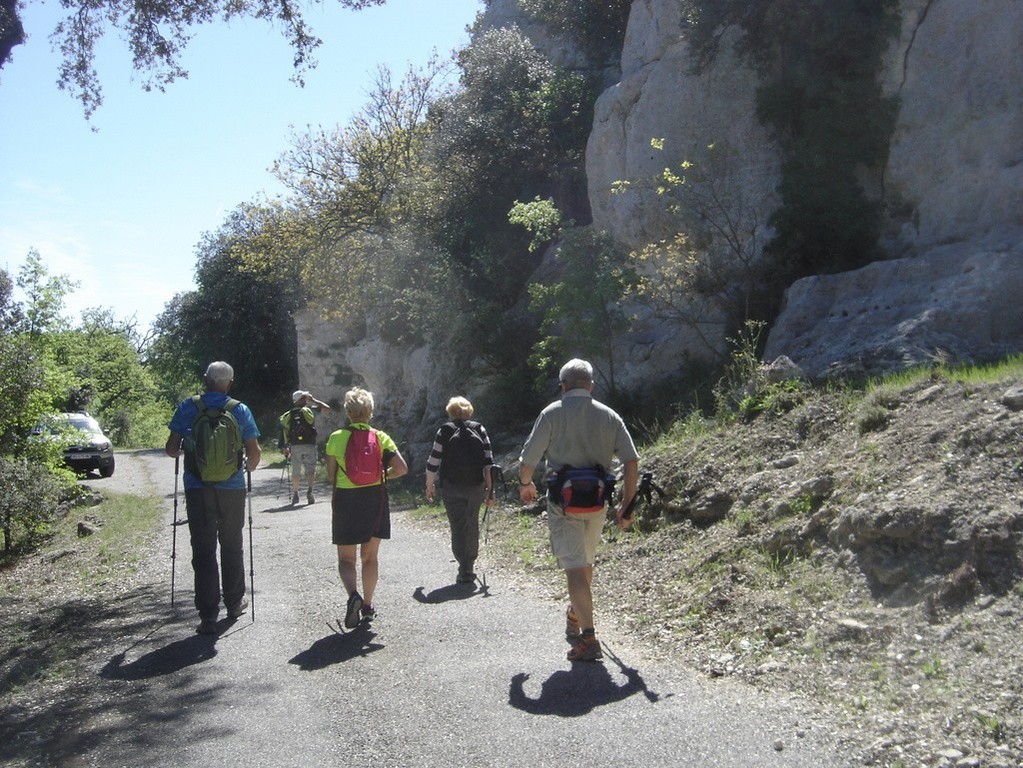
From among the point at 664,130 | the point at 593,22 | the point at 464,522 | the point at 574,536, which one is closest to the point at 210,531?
the point at 464,522

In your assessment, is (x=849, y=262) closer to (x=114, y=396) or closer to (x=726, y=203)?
(x=726, y=203)

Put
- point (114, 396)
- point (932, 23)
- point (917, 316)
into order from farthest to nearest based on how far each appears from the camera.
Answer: point (114, 396) → point (932, 23) → point (917, 316)

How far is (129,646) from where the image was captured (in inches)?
288

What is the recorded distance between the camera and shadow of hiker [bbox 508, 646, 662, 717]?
534cm

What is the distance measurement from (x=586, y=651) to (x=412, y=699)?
3.81 ft

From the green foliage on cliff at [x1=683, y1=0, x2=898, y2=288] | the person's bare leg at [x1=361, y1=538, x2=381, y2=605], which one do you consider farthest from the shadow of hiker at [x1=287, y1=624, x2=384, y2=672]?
the green foliage on cliff at [x1=683, y1=0, x2=898, y2=288]

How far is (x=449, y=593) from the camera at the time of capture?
28.2 feet

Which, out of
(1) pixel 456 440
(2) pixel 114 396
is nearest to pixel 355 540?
(1) pixel 456 440

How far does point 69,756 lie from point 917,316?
9.84 meters

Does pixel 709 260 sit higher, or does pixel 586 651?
pixel 709 260

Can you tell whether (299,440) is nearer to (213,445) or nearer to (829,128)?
(213,445)

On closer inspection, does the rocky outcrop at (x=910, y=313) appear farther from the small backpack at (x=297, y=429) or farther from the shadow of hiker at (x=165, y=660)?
the small backpack at (x=297, y=429)

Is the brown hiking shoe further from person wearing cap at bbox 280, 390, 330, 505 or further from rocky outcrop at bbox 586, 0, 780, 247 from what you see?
person wearing cap at bbox 280, 390, 330, 505

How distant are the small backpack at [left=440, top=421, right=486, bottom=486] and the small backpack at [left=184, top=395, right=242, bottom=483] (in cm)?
215
